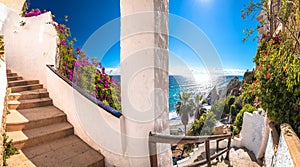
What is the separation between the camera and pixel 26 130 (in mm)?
2295

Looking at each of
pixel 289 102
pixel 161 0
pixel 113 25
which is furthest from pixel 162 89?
pixel 289 102

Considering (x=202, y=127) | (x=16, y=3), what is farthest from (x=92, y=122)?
(x=202, y=127)

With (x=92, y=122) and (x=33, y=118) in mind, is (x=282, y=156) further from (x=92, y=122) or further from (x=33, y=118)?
(x=33, y=118)

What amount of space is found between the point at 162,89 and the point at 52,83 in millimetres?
2490

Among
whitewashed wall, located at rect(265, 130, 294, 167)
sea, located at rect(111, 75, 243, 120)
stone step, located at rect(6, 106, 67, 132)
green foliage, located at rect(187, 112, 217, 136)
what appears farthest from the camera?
green foliage, located at rect(187, 112, 217, 136)

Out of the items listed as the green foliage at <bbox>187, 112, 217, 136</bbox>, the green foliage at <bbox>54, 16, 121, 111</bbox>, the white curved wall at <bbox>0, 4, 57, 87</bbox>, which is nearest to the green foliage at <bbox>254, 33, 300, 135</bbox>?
the green foliage at <bbox>54, 16, 121, 111</bbox>

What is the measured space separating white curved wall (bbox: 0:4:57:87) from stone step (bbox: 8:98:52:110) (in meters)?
0.70

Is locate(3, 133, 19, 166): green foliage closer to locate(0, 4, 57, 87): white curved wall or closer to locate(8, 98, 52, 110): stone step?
locate(8, 98, 52, 110): stone step

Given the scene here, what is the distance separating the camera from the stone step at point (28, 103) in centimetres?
270

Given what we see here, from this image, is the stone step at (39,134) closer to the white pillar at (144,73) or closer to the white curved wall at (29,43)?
the white pillar at (144,73)

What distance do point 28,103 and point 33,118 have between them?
58 centimetres

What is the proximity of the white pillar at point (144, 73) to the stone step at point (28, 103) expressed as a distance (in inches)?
86.2

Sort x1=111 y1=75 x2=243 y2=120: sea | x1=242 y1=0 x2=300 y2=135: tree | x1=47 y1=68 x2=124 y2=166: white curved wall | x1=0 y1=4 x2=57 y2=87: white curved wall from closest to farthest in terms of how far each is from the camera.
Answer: x1=47 y1=68 x2=124 y2=166: white curved wall
x1=242 y1=0 x2=300 y2=135: tree
x1=0 y1=4 x2=57 y2=87: white curved wall
x1=111 y1=75 x2=243 y2=120: sea

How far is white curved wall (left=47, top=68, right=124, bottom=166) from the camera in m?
1.80
